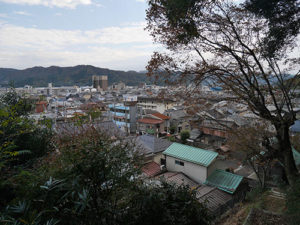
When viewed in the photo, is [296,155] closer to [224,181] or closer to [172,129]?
[224,181]

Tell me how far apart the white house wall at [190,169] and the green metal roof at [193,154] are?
0.26 m

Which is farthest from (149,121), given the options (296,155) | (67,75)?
(67,75)

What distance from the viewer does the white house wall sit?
9853mm

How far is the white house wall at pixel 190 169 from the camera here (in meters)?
9.85

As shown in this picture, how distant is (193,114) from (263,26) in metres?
3.08

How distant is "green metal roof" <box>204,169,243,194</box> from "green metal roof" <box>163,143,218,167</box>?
0.72m

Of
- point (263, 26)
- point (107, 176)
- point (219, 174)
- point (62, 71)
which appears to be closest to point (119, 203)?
point (107, 176)

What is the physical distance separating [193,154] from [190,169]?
32.6 inches

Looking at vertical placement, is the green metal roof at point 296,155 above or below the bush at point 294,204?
below

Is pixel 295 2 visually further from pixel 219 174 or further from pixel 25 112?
pixel 25 112

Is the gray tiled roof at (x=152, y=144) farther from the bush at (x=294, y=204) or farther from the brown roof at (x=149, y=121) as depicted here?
the brown roof at (x=149, y=121)

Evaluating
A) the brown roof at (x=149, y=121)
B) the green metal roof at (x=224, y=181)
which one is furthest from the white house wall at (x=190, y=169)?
the brown roof at (x=149, y=121)

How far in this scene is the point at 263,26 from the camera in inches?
180

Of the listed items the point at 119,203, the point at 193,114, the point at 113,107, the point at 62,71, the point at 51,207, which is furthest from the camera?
the point at 62,71
